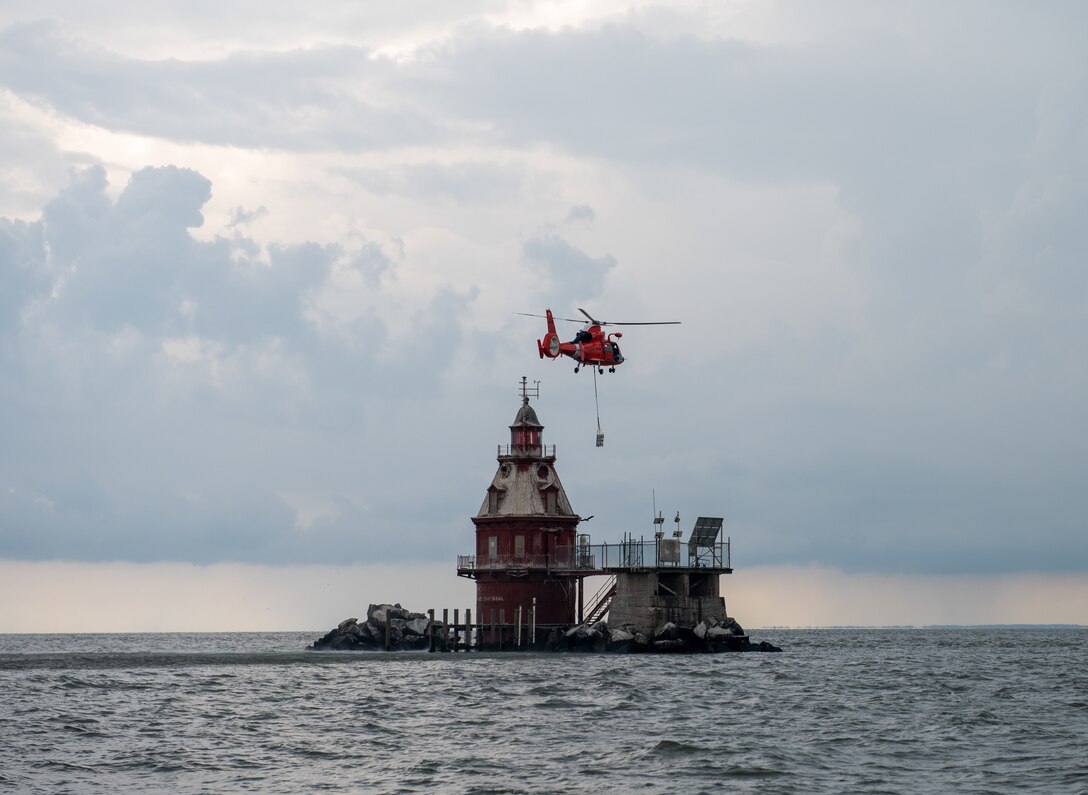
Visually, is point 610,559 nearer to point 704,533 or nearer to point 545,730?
point 704,533

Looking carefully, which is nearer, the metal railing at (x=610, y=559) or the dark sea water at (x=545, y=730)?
the dark sea water at (x=545, y=730)

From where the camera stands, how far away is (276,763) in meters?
42.1

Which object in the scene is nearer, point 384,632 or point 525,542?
point 525,542

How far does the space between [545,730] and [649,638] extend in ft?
126

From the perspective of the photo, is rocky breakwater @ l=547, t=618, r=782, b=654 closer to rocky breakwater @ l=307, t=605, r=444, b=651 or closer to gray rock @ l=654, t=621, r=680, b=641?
gray rock @ l=654, t=621, r=680, b=641

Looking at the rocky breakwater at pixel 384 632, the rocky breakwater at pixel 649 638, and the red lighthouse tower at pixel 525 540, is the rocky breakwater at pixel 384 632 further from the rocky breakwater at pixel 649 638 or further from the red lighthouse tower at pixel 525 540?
the rocky breakwater at pixel 649 638

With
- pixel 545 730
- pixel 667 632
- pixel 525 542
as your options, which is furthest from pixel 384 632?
pixel 545 730

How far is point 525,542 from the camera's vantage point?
302ft

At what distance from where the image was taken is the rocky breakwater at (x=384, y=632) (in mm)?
101562

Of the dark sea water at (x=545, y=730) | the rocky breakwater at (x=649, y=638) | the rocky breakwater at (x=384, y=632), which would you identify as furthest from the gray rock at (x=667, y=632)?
the rocky breakwater at (x=384, y=632)

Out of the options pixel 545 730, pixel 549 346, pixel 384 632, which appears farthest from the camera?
pixel 384 632

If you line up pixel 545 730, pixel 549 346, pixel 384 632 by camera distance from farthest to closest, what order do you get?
1. pixel 384 632
2. pixel 549 346
3. pixel 545 730

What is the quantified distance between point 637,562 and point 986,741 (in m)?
42.3

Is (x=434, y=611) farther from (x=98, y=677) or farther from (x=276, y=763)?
(x=276, y=763)
